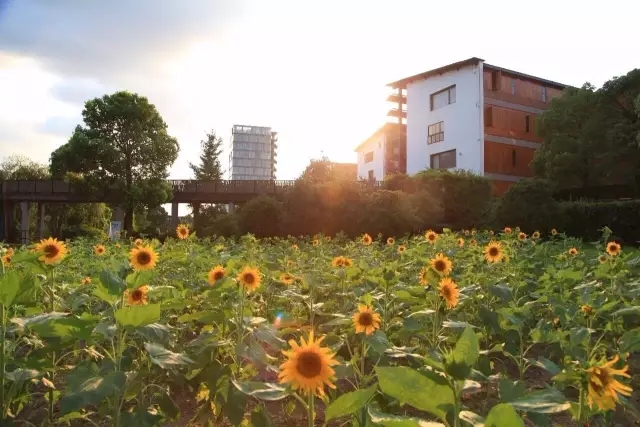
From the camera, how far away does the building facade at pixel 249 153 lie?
14762 cm

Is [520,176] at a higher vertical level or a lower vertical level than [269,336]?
higher

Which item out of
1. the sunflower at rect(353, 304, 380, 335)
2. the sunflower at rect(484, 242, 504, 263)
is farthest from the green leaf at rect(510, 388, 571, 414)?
the sunflower at rect(484, 242, 504, 263)

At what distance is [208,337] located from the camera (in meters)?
2.04

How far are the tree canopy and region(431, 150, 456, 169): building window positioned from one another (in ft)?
17.7

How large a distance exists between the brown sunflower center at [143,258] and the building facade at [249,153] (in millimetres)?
144051

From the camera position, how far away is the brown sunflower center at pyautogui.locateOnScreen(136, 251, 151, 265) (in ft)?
9.80

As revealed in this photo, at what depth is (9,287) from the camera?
158 centimetres

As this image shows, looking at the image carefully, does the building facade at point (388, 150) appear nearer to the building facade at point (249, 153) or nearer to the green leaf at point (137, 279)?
the green leaf at point (137, 279)

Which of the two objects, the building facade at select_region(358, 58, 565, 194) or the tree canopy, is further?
the building facade at select_region(358, 58, 565, 194)

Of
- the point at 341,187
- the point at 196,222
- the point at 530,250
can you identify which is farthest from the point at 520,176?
the point at 530,250

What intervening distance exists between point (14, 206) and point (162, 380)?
107 feet

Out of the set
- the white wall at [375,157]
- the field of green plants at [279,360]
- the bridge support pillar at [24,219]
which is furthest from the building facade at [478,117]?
the field of green plants at [279,360]

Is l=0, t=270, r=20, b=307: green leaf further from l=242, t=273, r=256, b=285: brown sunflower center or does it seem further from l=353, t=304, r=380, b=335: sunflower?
l=353, t=304, r=380, b=335: sunflower

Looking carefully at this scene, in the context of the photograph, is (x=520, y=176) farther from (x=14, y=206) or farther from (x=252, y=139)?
(x=252, y=139)
